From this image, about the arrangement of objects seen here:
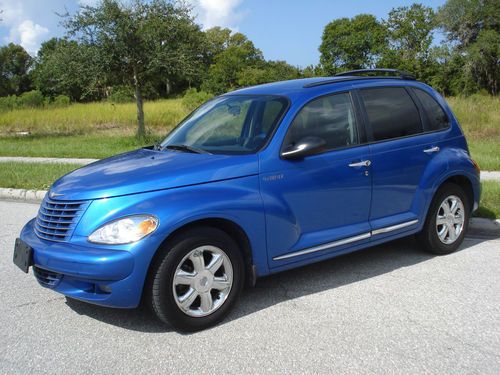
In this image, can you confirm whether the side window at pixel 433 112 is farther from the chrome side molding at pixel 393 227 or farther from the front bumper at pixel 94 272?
the front bumper at pixel 94 272

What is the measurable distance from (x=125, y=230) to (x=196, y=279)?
63 cm

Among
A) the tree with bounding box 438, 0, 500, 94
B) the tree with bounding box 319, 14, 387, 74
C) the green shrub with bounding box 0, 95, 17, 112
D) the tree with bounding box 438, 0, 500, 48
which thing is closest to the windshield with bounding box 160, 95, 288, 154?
the green shrub with bounding box 0, 95, 17, 112

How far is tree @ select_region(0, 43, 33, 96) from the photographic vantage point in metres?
67.9

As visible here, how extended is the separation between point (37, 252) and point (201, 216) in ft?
3.98

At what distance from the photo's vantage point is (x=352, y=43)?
69562 mm

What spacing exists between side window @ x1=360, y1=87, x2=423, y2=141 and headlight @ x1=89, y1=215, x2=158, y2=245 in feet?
7.68

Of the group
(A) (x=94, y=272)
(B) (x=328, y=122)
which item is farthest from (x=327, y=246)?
(A) (x=94, y=272)

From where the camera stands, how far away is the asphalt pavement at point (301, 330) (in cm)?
342

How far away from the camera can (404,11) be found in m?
69.2

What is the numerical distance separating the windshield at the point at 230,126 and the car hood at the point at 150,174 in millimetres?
232

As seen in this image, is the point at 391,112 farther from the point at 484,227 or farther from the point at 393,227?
the point at 484,227

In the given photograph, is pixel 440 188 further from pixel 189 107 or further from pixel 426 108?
pixel 189 107

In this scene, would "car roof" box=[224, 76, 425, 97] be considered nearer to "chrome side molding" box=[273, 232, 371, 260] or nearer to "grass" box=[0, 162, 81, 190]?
"chrome side molding" box=[273, 232, 371, 260]

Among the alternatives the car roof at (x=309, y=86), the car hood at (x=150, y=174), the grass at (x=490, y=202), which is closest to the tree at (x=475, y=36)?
the grass at (x=490, y=202)
